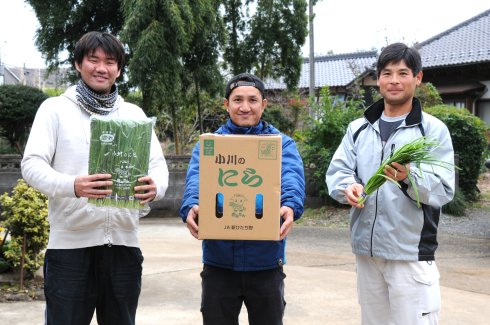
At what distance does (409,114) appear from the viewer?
2.69 m

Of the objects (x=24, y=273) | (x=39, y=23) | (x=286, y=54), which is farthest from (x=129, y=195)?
(x=286, y=54)

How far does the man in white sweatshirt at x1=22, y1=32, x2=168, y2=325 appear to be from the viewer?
240cm

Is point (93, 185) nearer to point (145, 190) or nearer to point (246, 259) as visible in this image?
point (145, 190)

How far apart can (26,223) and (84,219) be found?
2533 millimetres

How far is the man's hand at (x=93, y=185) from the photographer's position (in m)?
2.20

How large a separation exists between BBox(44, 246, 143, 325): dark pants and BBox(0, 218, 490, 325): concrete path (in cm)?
157

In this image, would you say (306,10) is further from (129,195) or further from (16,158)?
(129,195)

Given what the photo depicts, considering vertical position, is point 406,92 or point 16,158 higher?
point 406,92

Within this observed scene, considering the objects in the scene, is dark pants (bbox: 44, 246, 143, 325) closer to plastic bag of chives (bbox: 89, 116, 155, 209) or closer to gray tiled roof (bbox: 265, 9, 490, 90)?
plastic bag of chives (bbox: 89, 116, 155, 209)

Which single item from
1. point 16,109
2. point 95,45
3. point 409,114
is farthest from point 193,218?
point 16,109

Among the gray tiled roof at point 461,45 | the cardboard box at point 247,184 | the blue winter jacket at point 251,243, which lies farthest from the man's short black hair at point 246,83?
the gray tiled roof at point 461,45

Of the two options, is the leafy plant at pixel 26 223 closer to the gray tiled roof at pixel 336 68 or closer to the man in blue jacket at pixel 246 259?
the man in blue jacket at pixel 246 259

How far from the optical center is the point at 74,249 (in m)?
2.43

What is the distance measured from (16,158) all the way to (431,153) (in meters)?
8.18
